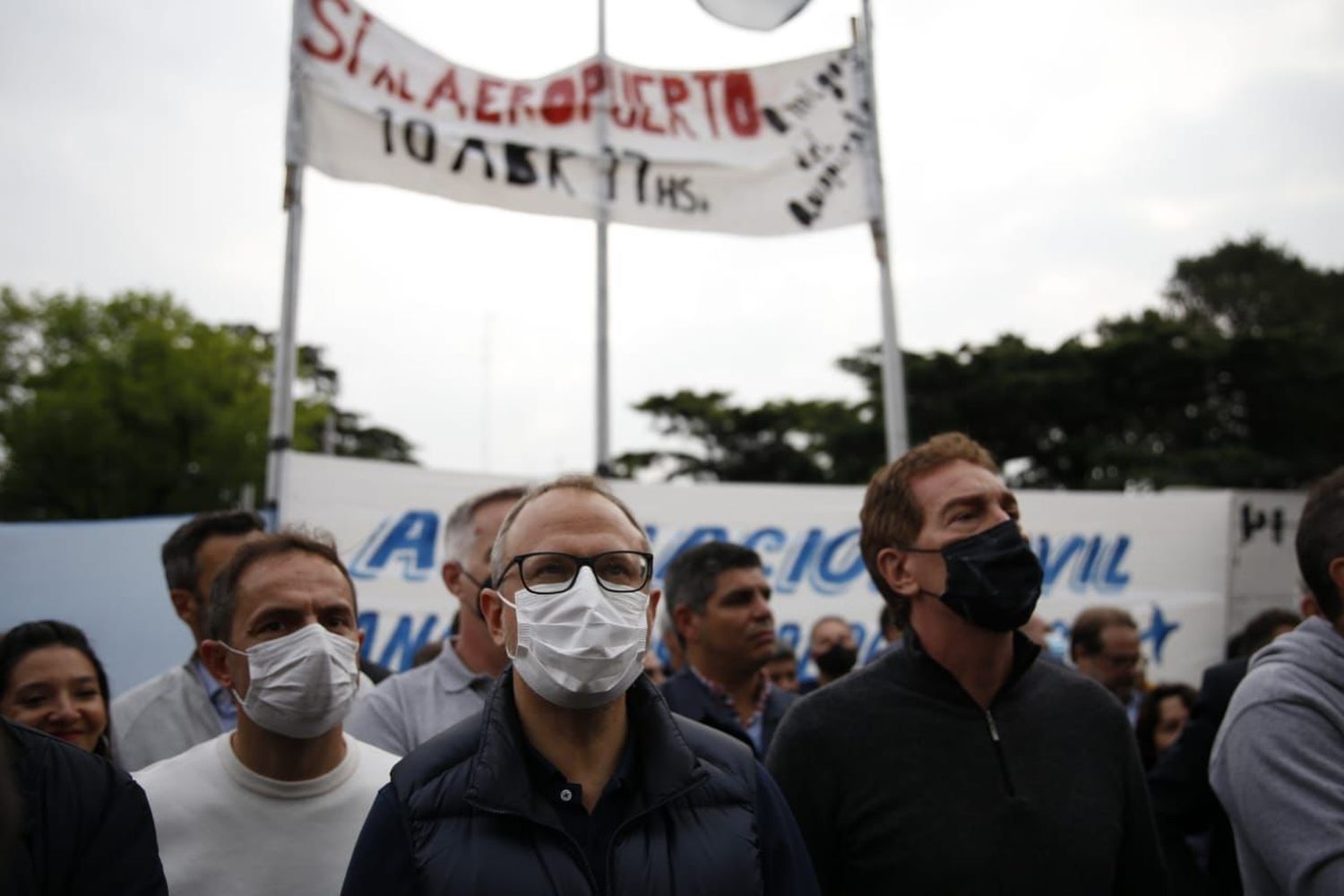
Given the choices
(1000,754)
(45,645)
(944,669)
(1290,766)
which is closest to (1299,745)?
(1290,766)

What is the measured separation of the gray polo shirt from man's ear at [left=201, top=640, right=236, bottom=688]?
18.0 inches

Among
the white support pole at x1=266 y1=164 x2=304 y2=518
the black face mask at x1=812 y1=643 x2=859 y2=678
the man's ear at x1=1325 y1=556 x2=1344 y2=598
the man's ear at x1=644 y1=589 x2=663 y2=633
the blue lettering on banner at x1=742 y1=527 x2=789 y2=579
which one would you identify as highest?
the white support pole at x1=266 y1=164 x2=304 y2=518

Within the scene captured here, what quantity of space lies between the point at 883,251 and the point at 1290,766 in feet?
20.1

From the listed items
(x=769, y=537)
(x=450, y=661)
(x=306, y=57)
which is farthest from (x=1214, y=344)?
(x=450, y=661)

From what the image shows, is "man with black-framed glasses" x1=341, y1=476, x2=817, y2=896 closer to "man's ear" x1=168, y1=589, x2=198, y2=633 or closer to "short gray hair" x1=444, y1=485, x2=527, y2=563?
"short gray hair" x1=444, y1=485, x2=527, y2=563

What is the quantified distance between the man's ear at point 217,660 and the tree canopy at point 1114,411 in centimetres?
2809

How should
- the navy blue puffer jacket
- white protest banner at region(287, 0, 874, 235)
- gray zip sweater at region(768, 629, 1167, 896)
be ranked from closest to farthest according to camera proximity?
the navy blue puffer jacket, gray zip sweater at region(768, 629, 1167, 896), white protest banner at region(287, 0, 874, 235)

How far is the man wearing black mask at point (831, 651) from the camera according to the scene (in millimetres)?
5594

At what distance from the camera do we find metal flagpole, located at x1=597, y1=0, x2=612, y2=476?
24.5ft

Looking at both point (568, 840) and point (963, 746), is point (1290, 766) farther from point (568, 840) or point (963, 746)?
point (568, 840)

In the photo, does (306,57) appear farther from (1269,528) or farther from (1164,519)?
(1269,528)

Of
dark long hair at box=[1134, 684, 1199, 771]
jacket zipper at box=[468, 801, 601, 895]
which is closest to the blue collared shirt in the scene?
jacket zipper at box=[468, 801, 601, 895]

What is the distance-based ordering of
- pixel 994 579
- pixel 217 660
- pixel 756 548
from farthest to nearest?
pixel 756 548 → pixel 217 660 → pixel 994 579

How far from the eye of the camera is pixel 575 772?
187 centimetres
